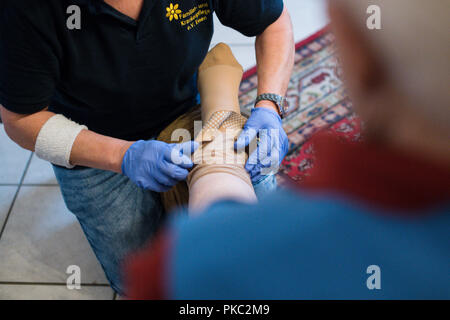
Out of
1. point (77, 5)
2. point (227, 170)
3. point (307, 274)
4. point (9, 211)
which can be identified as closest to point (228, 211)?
point (307, 274)

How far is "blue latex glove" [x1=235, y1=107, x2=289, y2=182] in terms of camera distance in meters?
1.00

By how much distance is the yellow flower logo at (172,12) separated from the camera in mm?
971

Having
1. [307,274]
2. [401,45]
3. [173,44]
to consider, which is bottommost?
[307,274]

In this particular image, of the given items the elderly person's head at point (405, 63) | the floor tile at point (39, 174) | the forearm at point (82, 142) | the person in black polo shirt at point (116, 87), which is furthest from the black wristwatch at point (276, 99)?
the floor tile at point (39, 174)

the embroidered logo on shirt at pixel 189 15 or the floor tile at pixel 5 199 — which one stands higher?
the embroidered logo on shirt at pixel 189 15

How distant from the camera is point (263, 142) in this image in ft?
3.36

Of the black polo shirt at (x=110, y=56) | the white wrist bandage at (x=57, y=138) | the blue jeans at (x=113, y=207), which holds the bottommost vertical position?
the blue jeans at (x=113, y=207)

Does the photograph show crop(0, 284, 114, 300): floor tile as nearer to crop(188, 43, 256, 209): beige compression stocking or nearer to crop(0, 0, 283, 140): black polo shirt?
crop(0, 0, 283, 140): black polo shirt

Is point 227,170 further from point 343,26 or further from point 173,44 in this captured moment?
point 343,26

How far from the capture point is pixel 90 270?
1.59 m

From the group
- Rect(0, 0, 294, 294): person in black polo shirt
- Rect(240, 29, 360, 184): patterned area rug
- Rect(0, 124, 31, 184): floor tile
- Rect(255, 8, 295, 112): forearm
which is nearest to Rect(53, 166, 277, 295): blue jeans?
Rect(0, 0, 294, 294): person in black polo shirt

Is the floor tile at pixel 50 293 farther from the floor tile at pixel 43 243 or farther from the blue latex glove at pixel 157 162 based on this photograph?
the blue latex glove at pixel 157 162

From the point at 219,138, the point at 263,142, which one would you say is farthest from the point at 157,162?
the point at 263,142

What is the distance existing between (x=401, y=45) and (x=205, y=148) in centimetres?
77
